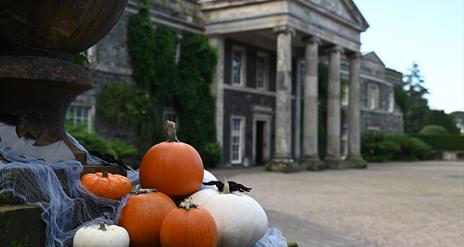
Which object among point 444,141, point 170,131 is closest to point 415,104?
point 444,141

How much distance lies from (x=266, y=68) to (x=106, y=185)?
2323 cm

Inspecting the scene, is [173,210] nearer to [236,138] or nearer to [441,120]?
[236,138]

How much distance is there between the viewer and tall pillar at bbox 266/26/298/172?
66.5 ft

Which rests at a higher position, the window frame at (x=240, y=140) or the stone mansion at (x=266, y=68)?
the stone mansion at (x=266, y=68)

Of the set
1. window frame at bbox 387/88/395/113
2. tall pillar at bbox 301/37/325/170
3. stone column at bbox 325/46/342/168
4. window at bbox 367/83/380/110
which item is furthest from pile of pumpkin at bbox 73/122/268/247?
window frame at bbox 387/88/395/113

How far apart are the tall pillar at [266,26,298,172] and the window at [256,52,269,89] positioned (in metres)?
5.02

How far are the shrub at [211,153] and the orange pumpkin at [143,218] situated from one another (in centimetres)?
1793

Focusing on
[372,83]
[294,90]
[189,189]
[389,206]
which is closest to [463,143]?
[372,83]

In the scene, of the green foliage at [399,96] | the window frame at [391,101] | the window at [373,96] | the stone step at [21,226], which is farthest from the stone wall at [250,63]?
the stone step at [21,226]

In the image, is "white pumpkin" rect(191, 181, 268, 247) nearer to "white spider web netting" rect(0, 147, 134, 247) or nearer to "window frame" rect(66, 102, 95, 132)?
"white spider web netting" rect(0, 147, 134, 247)

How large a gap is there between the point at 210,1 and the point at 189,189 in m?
19.5

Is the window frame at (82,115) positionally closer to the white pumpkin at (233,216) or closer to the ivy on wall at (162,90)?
the ivy on wall at (162,90)

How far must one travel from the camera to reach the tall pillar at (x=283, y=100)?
798 inches

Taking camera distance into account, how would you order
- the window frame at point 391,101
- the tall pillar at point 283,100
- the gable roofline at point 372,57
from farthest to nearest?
the window frame at point 391,101
the gable roofline at point 372,57
the tall pillar at point 283,100
